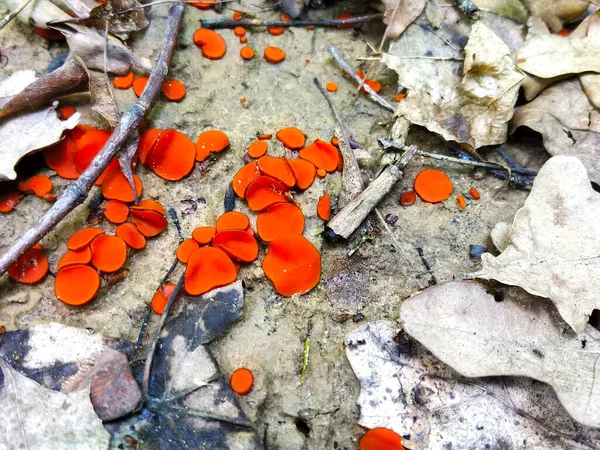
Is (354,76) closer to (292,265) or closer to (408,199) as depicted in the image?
(408,199)

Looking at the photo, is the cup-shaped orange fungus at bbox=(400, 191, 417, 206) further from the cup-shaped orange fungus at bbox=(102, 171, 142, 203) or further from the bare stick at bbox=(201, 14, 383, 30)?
the cup-shaped orange fungus at bbox=(102, 171, 142, 203)

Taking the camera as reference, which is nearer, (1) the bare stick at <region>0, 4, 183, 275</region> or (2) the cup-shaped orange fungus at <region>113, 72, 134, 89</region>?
(1) the bare stick at <region>0, 4, 183, 275</region>

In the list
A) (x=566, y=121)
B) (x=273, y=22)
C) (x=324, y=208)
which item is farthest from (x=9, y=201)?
(x=566, y=121)

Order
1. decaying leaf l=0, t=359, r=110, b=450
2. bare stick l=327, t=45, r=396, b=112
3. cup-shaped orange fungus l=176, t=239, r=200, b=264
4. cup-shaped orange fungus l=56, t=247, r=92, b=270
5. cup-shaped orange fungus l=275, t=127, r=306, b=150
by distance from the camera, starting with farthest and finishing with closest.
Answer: bare stick l=327, t=45, r=396, b=112
cup-shaped orange fungus l=275, t=127, r=306, b=150
cup-shaped orange fungus l=176, t=239, r=200, b=264
cup-shaped orange fungus l=56, t=247, r=92, b=270
decaying leaf l=0, t=359, r=110, b=450

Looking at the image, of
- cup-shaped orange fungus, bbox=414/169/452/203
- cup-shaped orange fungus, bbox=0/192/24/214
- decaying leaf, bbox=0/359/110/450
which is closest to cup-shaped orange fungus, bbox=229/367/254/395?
decaying leaf, bbox=0/359/110/450

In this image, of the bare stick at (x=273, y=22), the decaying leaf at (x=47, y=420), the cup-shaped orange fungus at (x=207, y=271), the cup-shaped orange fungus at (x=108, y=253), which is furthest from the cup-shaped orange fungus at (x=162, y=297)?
the bare stick at (x=273, y=22)

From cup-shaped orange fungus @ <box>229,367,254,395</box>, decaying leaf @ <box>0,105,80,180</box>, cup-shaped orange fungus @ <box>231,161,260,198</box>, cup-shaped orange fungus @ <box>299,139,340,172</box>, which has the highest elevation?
decaying leaf @ <box>0,105,80,180</box>

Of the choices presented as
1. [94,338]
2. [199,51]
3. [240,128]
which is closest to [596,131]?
[240,128]
